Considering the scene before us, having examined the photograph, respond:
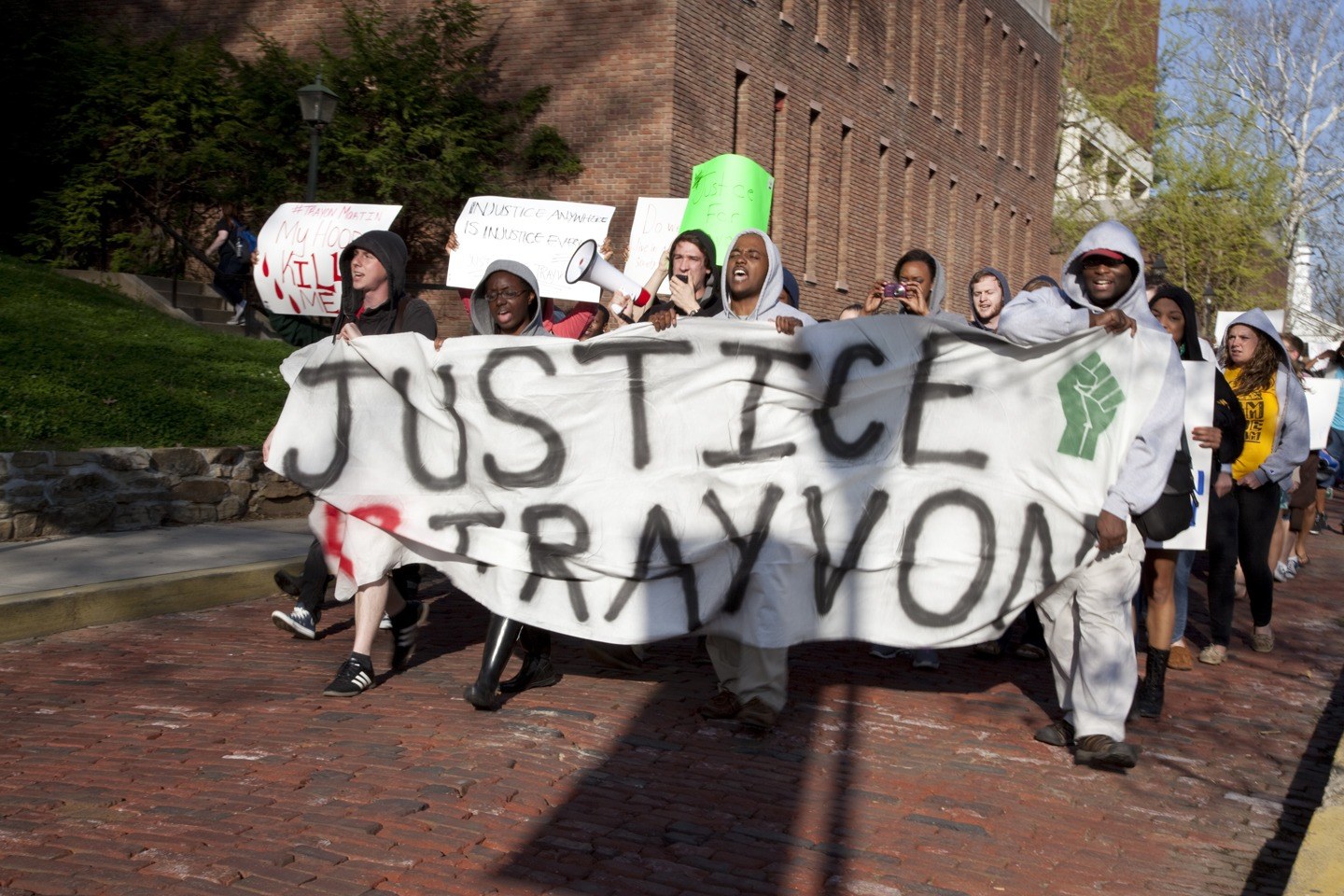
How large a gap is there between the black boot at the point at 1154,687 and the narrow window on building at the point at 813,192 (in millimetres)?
21474

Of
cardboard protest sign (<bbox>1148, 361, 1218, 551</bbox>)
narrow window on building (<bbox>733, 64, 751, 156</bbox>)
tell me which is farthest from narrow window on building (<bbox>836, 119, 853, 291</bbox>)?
cardboard protest sign (<bbox>1148, 361, 1218, 551</bbox>)

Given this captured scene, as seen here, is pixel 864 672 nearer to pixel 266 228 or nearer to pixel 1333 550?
pixel 266 228

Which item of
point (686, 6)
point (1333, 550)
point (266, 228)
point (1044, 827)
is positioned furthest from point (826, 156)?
point (1044, 827)

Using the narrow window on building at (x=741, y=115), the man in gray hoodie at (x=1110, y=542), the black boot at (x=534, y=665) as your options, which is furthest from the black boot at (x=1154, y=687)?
the narrow window on building at (x=741, y=115)

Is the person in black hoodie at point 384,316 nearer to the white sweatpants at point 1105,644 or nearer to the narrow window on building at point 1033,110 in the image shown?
the white sweatpants at point 1105,644

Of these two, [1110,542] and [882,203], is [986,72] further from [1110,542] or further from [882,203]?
[1110,542]

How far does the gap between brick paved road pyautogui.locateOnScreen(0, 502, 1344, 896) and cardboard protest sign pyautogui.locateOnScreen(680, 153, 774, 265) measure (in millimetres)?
4137

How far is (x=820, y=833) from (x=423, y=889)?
1.39 meters

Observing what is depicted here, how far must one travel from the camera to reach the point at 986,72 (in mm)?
38562

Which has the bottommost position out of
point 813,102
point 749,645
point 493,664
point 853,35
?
point 493,664

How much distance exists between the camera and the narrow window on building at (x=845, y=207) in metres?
29.6

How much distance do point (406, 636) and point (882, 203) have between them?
2636 centimetres

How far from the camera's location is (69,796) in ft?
15.7

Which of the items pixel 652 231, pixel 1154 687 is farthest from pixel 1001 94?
pixel 1154 687
